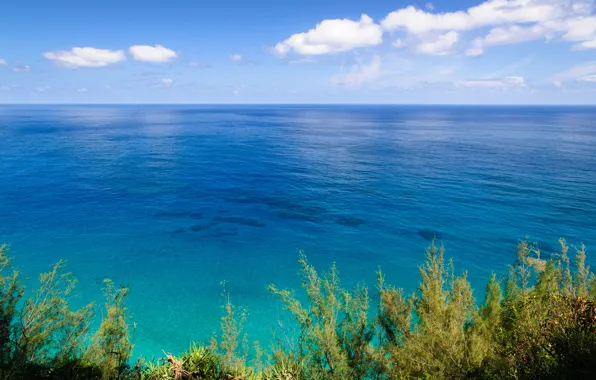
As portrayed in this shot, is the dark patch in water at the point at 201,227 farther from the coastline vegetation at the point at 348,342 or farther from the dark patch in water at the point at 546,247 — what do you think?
the dark patch in water at the point at 546,247

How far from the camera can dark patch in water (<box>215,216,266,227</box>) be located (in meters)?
57.4

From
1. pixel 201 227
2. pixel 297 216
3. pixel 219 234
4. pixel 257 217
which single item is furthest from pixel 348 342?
pixel 257 217

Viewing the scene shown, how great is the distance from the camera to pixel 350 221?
57625mm

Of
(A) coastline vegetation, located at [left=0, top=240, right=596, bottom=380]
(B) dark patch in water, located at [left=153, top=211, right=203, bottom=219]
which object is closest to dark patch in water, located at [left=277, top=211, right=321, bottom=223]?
(B) dark patch in water, located at [left=153, top=211, right=203, bottom=219]

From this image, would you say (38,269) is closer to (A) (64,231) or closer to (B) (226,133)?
(A) (64,231)

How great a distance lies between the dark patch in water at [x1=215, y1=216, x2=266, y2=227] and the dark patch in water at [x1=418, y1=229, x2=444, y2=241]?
2496cm

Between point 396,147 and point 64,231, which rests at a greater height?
point 396,147

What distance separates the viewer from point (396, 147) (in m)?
117

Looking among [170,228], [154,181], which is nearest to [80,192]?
[154,181]

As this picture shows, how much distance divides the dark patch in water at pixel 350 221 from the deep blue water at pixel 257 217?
401 mm

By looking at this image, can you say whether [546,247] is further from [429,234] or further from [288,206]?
[288,206]

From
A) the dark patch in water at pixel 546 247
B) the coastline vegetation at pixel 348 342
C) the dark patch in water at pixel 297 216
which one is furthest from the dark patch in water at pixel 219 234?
the dark patch in water at pixel 546 247

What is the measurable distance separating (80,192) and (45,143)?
6828 cm

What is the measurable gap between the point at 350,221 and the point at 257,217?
16.0m
